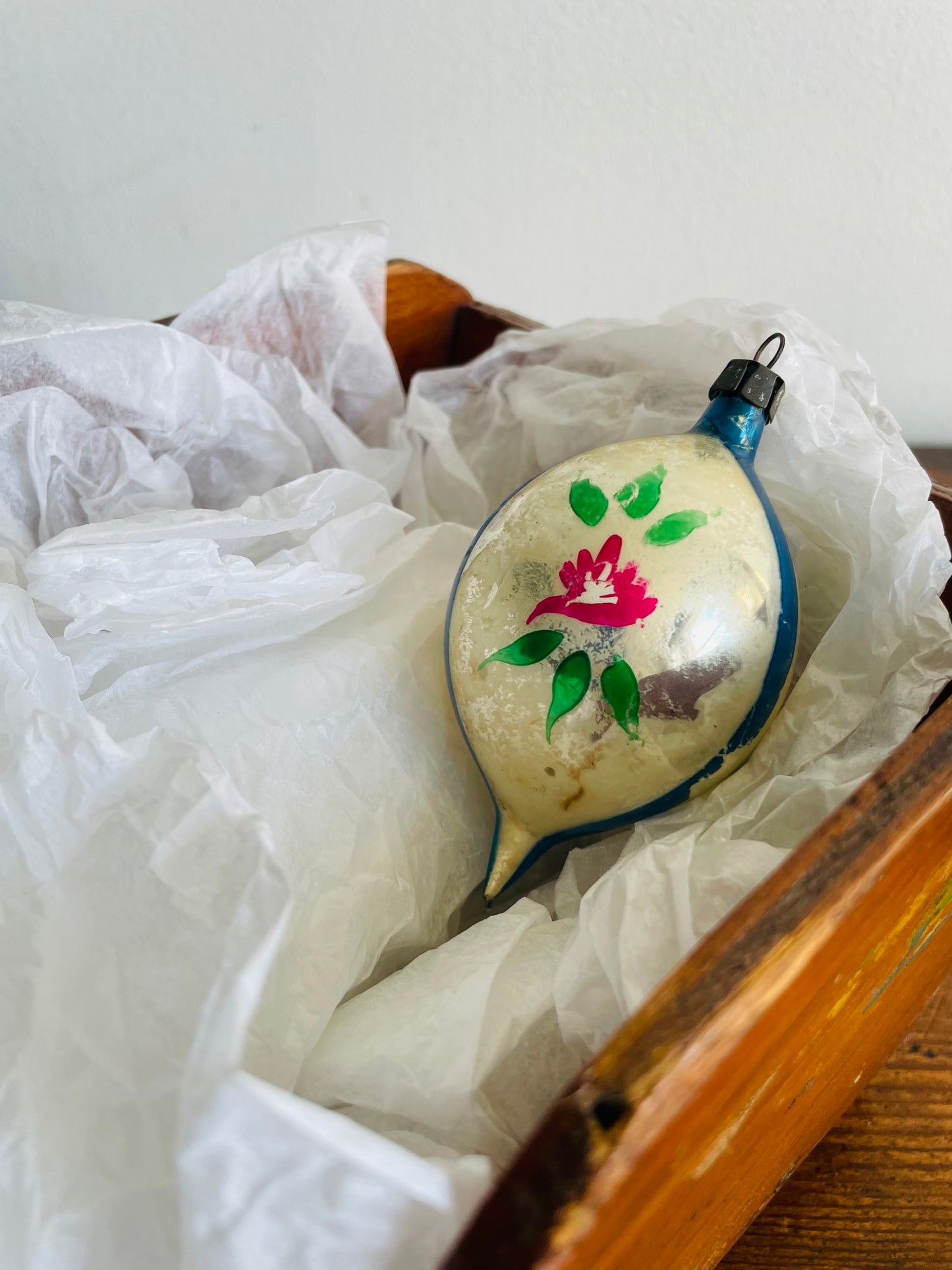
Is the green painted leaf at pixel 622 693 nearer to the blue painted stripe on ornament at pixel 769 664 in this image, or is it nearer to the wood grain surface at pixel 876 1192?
the blue painted stripe on ornament at pixel 769 664

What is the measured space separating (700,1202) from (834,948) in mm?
97

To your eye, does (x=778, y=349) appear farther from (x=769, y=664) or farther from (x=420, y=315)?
(x=420, y=315)

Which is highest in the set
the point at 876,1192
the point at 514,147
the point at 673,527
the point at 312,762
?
the point at 514,147

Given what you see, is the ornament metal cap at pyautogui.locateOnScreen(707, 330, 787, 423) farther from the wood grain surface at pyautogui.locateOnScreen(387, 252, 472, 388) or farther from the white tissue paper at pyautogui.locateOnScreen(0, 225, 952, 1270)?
the wood grain surface at pyautogui.locateOnScreen(387, 252, 472, 388)

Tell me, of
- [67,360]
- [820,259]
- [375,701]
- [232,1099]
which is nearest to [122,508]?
[67,360]

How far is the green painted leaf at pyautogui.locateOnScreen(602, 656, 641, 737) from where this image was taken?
390 millimetres

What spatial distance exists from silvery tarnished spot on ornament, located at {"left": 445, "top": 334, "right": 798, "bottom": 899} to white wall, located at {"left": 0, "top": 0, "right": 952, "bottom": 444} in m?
0.38

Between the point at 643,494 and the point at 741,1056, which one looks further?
the point at 643,494

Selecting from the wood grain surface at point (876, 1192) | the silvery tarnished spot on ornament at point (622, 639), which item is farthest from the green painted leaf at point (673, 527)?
the wood grain surface at point (876, 1192)

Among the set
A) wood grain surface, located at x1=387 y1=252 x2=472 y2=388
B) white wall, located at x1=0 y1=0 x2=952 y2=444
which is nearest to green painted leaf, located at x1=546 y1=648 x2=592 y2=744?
wood grain surface, located at x1=387 y1=252 x2=472 y2=388

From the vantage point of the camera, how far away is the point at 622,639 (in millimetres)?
391

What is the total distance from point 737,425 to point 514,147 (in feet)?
1.36

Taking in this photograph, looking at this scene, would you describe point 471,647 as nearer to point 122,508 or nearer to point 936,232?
point 122,508

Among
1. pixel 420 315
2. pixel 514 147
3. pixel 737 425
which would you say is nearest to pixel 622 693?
pixel 737 425
